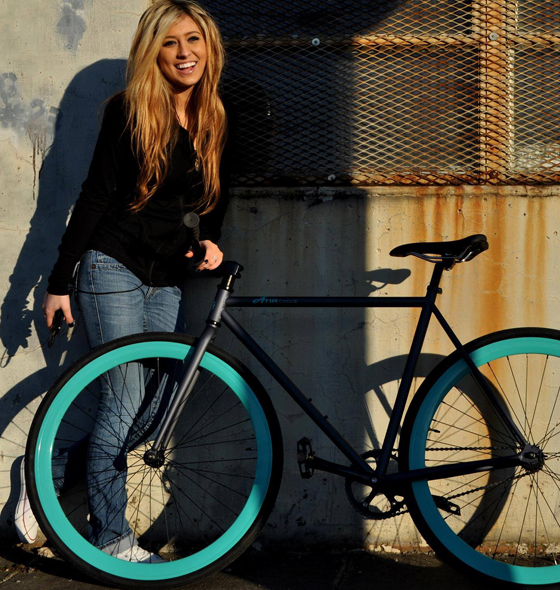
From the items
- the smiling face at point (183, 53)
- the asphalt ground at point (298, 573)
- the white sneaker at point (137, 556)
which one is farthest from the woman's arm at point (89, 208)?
the asphalt ground at point (298, 573)

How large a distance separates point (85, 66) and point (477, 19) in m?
1.86

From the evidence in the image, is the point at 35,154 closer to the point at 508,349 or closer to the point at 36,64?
the point at 36,64

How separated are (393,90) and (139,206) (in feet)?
4.47

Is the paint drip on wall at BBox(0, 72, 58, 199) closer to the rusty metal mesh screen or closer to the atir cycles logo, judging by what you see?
the rusty metal mesh screen

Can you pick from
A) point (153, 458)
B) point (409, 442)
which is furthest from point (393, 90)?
point (153, 458)

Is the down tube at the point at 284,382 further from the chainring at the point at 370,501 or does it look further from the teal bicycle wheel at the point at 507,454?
the teal bicycle wheel at the point at 507,454

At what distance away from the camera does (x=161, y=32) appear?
265 cm

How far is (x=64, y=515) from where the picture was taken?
267 cm

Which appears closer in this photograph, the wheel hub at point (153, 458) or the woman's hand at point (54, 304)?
the wheel hub at point (153, 458)

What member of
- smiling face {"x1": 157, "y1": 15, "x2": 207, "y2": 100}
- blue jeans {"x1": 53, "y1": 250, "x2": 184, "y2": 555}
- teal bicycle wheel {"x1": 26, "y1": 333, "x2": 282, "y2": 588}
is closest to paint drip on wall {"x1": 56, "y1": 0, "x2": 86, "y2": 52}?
smiling face {"x1": 157, "y1": 15, "x2": 207, "y2": 100}

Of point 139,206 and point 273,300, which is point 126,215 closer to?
point 139,206

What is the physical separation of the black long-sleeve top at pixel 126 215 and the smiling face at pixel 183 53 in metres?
0.21

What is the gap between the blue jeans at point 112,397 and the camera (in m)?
2.71

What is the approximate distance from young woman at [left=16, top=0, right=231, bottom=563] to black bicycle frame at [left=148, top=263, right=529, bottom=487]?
0.24m
